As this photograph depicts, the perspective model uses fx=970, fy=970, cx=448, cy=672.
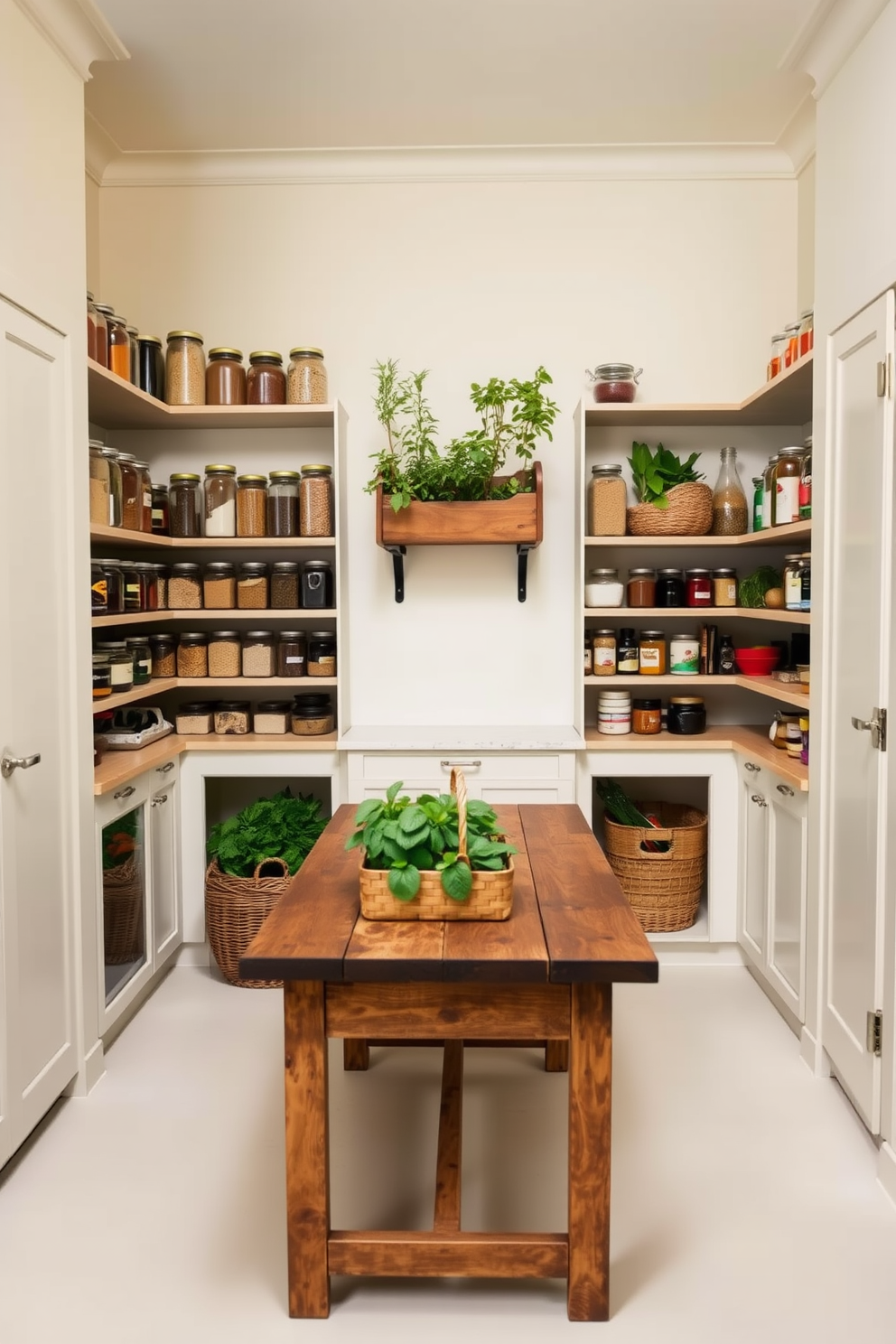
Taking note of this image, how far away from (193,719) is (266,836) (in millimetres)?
567

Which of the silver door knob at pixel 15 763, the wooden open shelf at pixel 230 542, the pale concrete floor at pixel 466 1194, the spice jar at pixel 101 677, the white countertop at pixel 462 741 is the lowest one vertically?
the pale concrete floor at pixel 466 1194

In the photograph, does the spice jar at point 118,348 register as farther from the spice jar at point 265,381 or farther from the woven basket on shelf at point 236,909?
the woven basket on shelf at point 236,909

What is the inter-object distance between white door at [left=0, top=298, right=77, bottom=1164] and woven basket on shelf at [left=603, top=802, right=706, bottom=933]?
6.51ft

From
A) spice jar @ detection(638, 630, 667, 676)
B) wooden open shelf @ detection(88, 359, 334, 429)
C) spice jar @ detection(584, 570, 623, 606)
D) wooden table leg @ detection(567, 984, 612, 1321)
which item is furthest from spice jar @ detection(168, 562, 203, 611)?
wooden table leg @ detection(567, 984, 612, 1321)

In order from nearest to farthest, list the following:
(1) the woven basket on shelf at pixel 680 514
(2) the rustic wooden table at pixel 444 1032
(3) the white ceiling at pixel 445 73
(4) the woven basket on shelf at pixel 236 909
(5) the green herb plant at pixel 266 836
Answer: (2) the rustic wooden table at pixel 444 1032
(3) the white ceiling at pixel 445 73
(4) the woven basket on shelf at pixel 236 909
(5) the green herb plant at pixel 266 836
(1) the woven basket on shelf at pixel 680 514

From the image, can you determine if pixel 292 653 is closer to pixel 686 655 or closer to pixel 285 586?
pixel 285 586

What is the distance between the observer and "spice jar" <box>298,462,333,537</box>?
3.61 metres

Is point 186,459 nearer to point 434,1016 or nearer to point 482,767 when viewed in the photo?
point 482,767

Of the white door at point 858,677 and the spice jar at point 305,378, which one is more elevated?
the spice jar at point 305,378

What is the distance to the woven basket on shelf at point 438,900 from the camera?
182cm

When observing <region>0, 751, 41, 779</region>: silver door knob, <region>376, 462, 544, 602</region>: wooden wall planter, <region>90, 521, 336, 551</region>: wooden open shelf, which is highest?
<region>376, 462, 544, 602</region>: wooden wall planter

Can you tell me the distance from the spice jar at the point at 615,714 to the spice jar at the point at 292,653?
1168 mm

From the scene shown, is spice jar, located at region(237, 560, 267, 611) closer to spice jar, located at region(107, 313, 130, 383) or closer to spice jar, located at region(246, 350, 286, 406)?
A: spice jar, located at region(246, 350, 286, 406)

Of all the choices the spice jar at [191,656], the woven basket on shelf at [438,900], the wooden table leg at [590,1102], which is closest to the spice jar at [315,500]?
the spice jar at [191,656]
